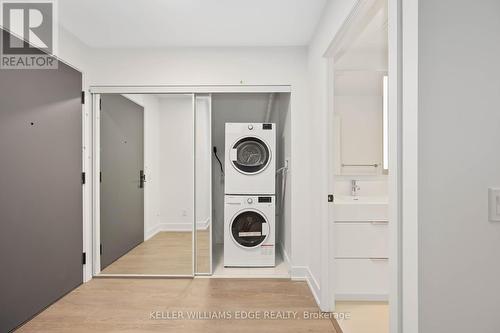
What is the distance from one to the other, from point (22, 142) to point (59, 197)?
25.0 inches

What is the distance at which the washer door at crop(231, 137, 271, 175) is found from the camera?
3508mm

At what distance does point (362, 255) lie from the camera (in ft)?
8.61

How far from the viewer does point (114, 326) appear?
2.27 metres

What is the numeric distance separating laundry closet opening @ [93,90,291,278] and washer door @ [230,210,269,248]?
12 mm

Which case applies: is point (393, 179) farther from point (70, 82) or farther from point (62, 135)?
point (70, 82)

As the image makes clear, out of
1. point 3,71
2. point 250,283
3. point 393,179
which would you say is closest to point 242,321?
point 250,283

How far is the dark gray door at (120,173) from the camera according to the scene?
10.9 ft

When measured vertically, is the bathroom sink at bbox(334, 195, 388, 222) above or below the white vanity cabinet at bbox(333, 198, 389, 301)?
above

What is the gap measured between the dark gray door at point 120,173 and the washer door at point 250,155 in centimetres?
113

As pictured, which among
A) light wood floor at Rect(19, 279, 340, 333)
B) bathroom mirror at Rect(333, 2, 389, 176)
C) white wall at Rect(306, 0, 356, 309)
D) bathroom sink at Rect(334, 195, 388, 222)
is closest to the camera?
light wood floor at Rect(19, 279, 340, 333)
